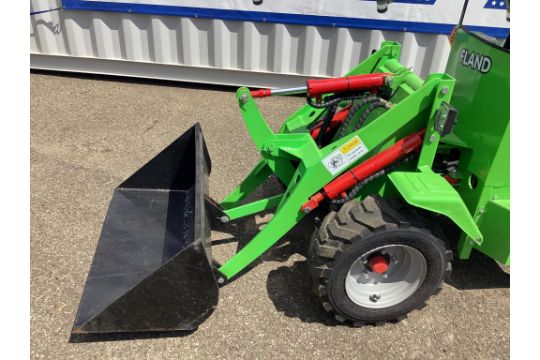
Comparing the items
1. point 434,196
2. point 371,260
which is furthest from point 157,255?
point 434,196

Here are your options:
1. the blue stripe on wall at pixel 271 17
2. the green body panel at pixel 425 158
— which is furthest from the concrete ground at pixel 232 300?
the blue stripe on wall at pixel 271 17

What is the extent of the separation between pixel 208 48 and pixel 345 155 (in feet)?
13.1

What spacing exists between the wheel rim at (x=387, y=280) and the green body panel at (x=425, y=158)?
389 millimetres

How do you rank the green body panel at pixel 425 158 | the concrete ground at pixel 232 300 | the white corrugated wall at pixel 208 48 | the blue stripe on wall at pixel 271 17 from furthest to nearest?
the white corrugated wall at pixel 208 48 → the blue stripe on wall at pixel 271 17 → the concrete ground at pixel 232 300 → the green body panel at pixel 425 158

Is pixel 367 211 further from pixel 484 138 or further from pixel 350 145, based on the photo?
pixel 484 138

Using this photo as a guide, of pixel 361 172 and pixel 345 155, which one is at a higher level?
pixel 345 155

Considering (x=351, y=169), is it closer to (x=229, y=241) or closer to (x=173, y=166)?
(x=229, y=241)

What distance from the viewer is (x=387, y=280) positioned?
254cm

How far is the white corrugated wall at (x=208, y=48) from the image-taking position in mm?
5473

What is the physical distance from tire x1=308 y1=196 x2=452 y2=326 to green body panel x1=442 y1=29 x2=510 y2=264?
0.40 metres

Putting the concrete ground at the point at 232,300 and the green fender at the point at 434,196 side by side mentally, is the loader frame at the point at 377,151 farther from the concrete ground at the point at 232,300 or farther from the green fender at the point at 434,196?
the concrete ground at the point at 232,300

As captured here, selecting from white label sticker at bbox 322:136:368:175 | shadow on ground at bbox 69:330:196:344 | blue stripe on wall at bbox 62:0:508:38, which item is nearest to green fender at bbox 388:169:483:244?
white label sticker at bbox 322:136:368:175

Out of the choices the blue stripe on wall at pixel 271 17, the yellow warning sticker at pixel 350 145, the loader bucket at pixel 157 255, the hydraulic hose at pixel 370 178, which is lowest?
the loader bucket at pixel 157 255

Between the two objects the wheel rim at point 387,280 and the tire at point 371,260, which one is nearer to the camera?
the tire at point 371,260
